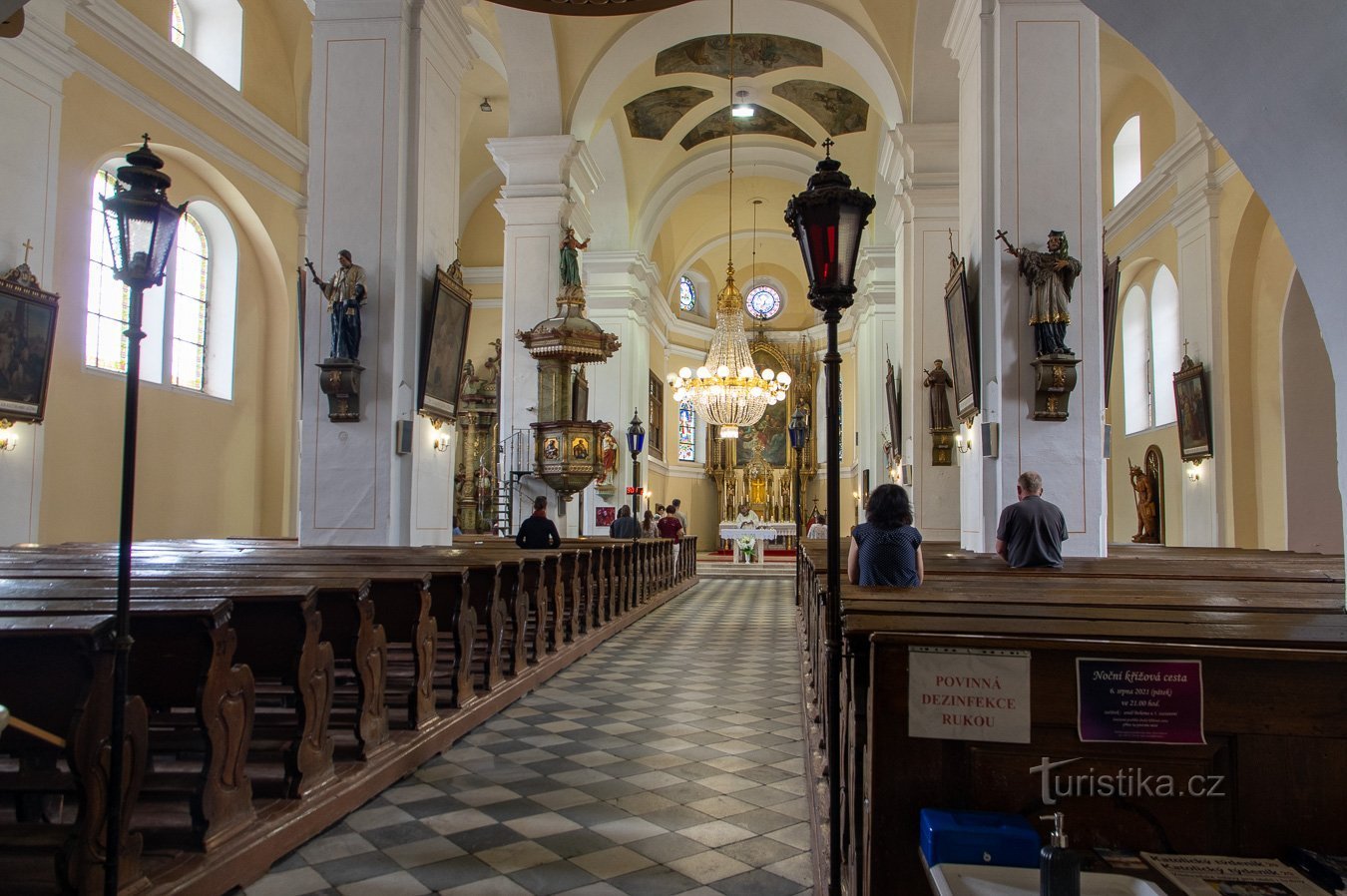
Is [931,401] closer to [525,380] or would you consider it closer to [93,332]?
[525,380]

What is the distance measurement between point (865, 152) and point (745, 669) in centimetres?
1352

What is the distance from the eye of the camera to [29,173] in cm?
930

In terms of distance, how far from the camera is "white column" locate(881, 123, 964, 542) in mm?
11680

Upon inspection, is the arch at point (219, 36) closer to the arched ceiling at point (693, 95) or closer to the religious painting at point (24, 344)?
the arched ceiling at point (693, 95)

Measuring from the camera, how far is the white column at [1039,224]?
7082 millimetres

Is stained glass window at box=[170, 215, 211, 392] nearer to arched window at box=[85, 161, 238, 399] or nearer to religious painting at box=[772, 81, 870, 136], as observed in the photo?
arched window at box=[85, 161, 238, 399]

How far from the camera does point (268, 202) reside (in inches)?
560

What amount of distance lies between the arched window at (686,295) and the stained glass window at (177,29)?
16.1 m

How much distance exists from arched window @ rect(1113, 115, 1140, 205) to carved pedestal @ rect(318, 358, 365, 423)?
41.5 ft

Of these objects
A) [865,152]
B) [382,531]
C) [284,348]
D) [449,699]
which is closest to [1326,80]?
[449,699]

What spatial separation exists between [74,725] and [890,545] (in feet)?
10.3

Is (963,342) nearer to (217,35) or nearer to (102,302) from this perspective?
(102,302)

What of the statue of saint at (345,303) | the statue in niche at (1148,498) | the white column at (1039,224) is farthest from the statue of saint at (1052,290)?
the statue in niche at (1148,498)

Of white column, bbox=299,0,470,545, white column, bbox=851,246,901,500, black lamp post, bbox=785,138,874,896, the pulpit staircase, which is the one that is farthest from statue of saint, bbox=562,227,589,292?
black lamp post, bbox=785,138,874,896
